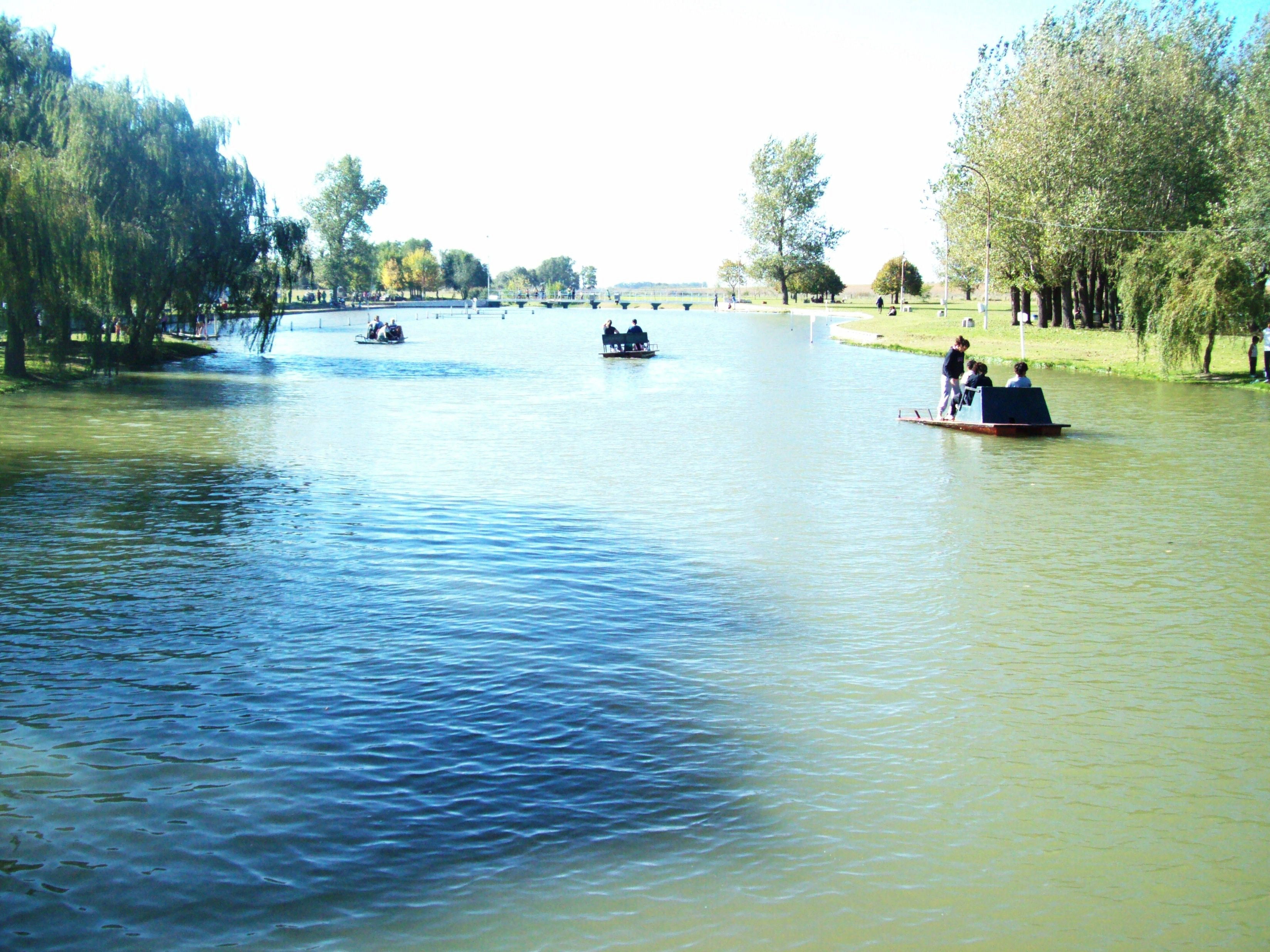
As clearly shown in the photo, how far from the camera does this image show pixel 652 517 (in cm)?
1593

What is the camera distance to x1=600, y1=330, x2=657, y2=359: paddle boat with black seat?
178ft

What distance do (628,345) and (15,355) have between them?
28143 millimetres

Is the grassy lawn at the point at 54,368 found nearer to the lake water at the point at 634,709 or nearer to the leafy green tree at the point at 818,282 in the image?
the lake water at the point at 634,709

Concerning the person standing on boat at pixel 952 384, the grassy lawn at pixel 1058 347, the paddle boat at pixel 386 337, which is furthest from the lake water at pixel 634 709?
the paddle boat at pixel 386 337

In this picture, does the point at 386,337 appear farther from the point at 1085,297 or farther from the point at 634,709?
the point at 634,709

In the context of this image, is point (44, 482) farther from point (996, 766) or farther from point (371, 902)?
point (996, 766)

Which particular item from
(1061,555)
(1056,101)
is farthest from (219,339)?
(1061,555)

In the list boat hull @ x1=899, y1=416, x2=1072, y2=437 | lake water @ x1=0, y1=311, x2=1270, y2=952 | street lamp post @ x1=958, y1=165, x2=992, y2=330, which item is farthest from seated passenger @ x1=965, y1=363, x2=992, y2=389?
street lamp post @ x1=958, y1=165, x2=992, y2=330

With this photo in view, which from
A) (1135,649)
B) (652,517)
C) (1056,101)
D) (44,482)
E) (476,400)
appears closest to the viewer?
(1135,649)

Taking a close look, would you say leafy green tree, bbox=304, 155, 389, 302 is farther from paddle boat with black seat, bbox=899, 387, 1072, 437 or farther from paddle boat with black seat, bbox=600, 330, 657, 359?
paddle boat with black seat, bbox=899, 387, 1072, 437

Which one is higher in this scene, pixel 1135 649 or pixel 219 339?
pixel 219 339

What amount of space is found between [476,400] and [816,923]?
29581mm

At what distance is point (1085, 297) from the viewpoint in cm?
6012

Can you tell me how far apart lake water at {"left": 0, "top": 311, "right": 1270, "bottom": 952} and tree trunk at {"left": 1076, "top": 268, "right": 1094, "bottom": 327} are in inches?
1704
